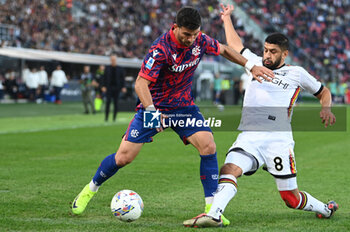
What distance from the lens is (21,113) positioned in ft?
76.2

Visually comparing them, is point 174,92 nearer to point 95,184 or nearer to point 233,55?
point 233,55

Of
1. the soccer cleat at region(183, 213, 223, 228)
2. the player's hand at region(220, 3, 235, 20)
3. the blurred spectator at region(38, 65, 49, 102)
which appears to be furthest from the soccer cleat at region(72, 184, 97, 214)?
the blurred spectator at region(38, 65, 49, 102)

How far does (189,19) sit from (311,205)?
2.19 m

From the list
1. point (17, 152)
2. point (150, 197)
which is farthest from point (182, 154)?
point (150, 197)

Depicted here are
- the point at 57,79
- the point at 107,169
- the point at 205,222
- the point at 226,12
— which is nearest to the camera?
the point at 205,222

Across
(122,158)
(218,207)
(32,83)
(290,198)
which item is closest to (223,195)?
(218,207)

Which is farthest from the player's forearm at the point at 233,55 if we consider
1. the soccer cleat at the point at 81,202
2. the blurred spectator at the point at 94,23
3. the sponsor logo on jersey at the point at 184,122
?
the blurred spectator at the point at 94,23

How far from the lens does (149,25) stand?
142 feet

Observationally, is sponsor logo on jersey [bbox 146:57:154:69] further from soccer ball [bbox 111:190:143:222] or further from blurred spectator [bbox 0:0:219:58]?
blurred spectator [bbox 0:0:219:58]

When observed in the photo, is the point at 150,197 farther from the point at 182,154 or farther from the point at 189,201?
the point at 182,154

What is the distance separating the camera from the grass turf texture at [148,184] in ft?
18.8

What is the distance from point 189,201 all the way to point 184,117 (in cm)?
136

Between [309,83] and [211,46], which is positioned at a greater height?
[211,46]

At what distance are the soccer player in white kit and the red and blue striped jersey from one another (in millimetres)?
522
